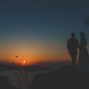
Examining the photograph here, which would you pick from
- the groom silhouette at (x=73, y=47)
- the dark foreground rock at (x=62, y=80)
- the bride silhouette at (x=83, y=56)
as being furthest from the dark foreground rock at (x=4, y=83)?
the bride silhouette at (x=83, y=56)

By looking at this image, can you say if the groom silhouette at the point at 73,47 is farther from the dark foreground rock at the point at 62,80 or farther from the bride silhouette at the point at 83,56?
the dark foreground rock at the point at 62,80

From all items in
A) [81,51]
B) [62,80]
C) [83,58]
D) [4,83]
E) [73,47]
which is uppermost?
[73,47]

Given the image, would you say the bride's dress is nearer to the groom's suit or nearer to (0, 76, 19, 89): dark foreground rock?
the groom's suit

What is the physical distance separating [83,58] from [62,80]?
3.40 m

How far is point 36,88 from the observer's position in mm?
11992

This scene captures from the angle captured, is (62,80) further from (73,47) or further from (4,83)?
(4,83)

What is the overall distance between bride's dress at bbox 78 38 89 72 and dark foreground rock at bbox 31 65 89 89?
913 mm

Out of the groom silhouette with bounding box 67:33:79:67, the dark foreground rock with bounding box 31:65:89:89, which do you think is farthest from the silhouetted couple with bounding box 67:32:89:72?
Answer: the dark foreground rock with bounding box 31:65:89:89

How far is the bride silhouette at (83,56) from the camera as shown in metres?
13.0

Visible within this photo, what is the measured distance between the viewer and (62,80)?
11.4m

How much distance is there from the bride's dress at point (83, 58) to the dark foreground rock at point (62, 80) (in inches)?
35.9

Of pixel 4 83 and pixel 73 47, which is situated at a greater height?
pixel 73 47

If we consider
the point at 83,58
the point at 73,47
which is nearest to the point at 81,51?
the point at 83,58

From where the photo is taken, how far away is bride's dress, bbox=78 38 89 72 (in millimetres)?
12965
